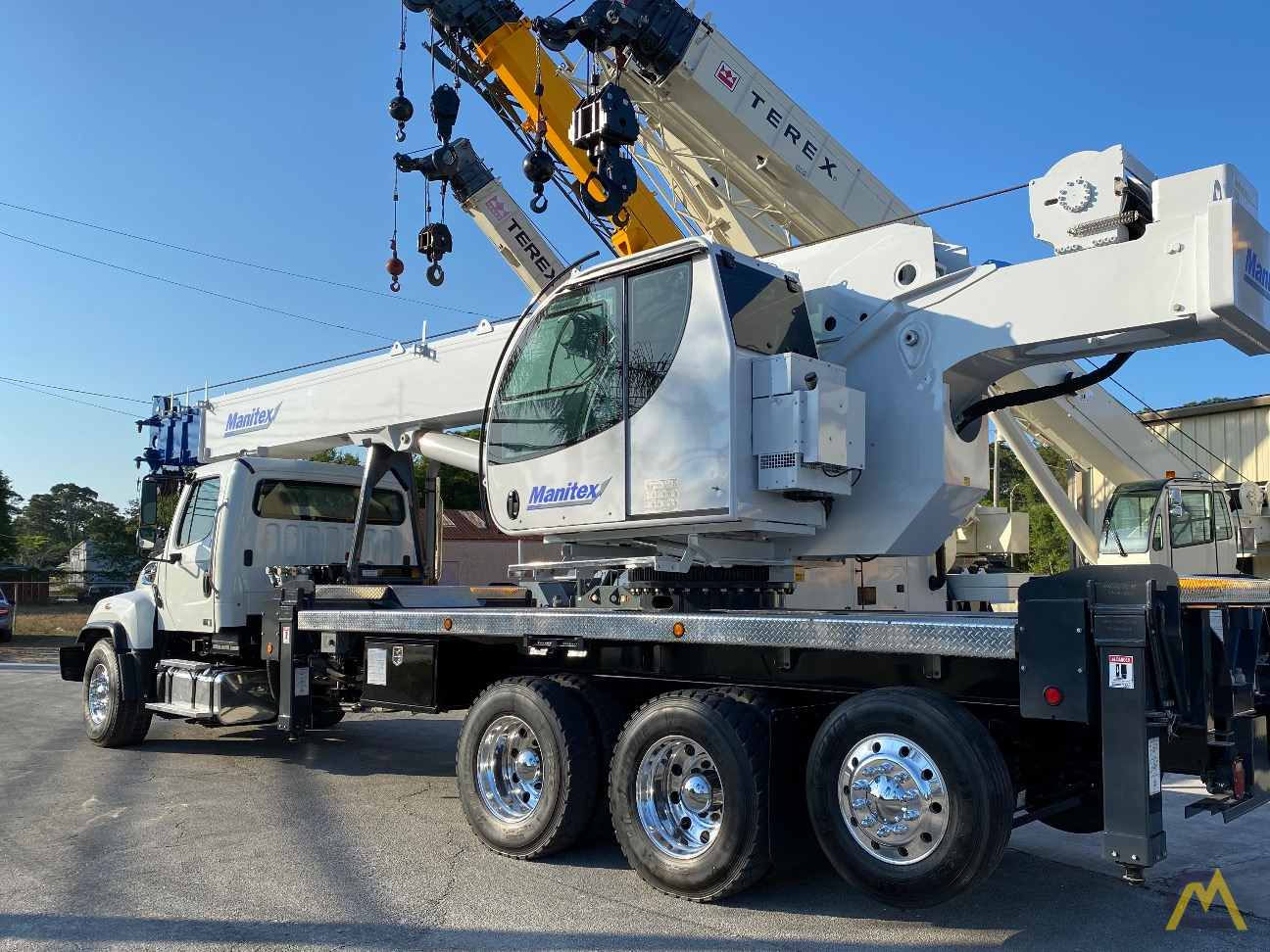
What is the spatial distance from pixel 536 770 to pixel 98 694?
20.3 ft

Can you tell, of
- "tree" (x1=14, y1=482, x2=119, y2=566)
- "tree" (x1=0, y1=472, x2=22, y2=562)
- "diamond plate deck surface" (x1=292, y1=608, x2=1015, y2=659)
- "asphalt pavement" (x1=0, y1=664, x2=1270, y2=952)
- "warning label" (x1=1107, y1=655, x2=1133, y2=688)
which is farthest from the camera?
"tree" (x1=14, y1=482, x2=119, y2=566)

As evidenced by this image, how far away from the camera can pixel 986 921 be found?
521 cm

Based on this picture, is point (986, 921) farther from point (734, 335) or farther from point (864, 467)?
point (734, 335)

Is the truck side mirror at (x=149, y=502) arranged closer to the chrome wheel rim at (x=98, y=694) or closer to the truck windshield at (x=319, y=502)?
the truck windshield at (x=319, y=502)

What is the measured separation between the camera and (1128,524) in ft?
51.2

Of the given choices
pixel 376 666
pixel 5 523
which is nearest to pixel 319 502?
pixel 376 666

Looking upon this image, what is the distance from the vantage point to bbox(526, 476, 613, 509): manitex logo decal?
625cm

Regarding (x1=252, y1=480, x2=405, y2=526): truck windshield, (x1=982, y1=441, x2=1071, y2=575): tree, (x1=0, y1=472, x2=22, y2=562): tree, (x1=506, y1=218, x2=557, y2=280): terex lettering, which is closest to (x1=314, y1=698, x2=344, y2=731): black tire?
(x1=252, y1=480, x2=405, y2=526): truck windshield

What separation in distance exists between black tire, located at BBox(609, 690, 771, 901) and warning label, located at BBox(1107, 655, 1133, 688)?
163cm

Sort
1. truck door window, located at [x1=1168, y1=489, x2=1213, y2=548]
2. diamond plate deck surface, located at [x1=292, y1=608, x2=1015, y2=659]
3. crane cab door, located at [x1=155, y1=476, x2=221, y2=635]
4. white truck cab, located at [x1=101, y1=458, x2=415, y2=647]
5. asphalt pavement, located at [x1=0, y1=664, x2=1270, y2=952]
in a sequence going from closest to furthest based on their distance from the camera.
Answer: diamond plate deck surface, located at [x1=292, y1=608, x2=1015, y2=659] → asphalt pavement, located at [x1=0, y1=664, x2=1270, y2=952] → white truck cab, located at [x1=101, y1=458, x2=415, y2=647] → crane cab door, located at [x1=155, y1=476, x2=221, y2=635] → truck door window, located at [x1=1168, y1=489, x2=1213, y2=548]

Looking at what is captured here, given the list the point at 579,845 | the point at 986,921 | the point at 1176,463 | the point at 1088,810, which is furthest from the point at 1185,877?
the point at 1176,463

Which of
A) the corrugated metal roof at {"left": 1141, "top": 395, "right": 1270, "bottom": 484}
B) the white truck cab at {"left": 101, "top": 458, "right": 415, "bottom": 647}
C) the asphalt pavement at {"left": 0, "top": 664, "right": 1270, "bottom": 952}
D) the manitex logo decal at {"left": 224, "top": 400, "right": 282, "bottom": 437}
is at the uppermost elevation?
the corrugated metal roof at {"left": 1141, "top": 395, "right": 1270, "bottom": 484}

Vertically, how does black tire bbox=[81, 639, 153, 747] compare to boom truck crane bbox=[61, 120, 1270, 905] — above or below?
below

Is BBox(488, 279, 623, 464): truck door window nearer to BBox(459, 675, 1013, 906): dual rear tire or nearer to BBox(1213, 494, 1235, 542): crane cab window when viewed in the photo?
BBox(459, 675, 1013, 906): dual rear tire
